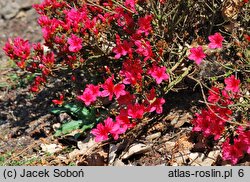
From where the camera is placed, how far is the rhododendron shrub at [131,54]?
11.2ft

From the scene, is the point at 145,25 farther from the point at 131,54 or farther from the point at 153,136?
the point at 153,136

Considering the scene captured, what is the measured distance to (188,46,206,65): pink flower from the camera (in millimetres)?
3479

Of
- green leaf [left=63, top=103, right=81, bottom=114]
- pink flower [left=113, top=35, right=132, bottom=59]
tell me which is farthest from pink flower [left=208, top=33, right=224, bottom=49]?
green leaf [left=63, top=103, right=81, bottom=114]

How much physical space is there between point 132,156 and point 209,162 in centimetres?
59

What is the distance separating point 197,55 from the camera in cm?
349

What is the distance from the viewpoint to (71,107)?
409cm

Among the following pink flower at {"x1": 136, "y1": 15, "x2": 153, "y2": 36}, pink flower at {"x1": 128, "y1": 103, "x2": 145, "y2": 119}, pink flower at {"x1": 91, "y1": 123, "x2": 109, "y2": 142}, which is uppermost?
pink flower at {"x1": 136, "y1": 15, "x2": 153, "y2": 36}

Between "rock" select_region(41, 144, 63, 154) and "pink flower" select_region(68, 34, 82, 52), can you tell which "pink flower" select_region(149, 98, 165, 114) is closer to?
"pink flower" select_region(68, 34, 82, 52)

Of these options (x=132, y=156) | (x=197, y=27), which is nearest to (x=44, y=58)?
(x=132, y=156)

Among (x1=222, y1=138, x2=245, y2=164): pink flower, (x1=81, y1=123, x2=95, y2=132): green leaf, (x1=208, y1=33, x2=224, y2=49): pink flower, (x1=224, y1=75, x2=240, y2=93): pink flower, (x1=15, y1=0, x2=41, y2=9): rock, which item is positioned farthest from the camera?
(x1=15, y1=0, x2=41, y2=9): rock

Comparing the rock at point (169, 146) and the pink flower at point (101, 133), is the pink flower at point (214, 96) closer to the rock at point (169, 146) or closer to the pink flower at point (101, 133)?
the rock at point (169, 146)

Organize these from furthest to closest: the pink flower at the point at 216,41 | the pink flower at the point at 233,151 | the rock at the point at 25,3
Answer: the rock at the point at 25,3 < the pink flower at the point at 216,41 < the pink flower at the point at 233,151

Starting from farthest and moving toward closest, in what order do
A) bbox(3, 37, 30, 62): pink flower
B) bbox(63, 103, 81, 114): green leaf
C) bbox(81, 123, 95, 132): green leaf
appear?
bbox(63, 103, 81, 114): green leaf < bbox(81, 123, 95, 132): green leaf < bbox(3, 37, 30, 62): pink flower

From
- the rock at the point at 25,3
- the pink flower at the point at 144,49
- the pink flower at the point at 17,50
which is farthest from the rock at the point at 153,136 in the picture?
the rock at the point at 25,3
